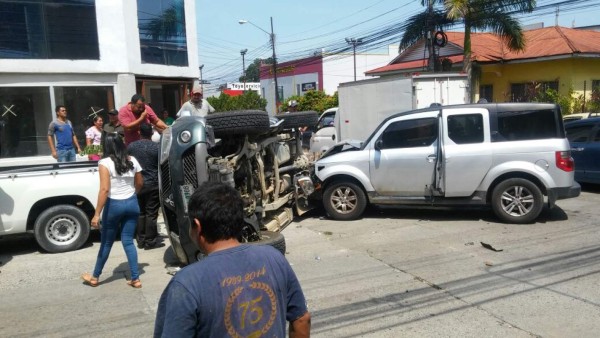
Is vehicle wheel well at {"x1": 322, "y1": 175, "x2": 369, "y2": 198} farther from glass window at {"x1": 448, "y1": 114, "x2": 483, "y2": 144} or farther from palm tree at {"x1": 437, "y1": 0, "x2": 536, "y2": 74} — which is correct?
palm tree at {"x1": 437, "y1": 0, "x2": 536, "y2": 74}

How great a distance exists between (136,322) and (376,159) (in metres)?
4.82

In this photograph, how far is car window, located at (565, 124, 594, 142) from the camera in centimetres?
1020

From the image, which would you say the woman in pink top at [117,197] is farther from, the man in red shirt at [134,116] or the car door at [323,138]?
the car door at [323,138]

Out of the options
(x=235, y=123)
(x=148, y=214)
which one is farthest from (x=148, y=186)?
(x=235, y=123)

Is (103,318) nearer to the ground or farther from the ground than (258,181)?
nearer to the ground

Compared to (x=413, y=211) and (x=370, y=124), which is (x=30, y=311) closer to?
(x=413, y=211)

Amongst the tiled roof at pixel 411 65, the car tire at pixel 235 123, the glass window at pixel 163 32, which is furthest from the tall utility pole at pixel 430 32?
the car tire at pixel 235 123

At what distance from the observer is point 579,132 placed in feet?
34.0

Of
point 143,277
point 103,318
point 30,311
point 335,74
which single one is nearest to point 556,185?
point 143,277

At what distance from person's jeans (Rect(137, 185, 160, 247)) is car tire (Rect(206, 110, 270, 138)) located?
1606 mm

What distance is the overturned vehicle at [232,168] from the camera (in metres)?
5.62

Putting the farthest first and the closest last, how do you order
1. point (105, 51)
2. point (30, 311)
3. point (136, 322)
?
point (105, 51) < point (30, 311) < point (136, 322)

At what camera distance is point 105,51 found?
12969 millimetres

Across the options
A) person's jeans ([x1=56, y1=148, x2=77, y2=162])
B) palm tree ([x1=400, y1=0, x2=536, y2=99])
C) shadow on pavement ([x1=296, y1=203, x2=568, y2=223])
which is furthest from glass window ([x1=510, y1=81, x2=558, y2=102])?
person's jeans ([x1=56, y1=148, x2=77, y2=162])
